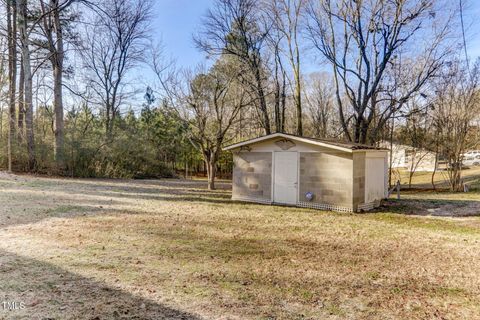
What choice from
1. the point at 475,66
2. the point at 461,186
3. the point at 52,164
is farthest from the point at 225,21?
the point at 461,186

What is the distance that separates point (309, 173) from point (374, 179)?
226 cm

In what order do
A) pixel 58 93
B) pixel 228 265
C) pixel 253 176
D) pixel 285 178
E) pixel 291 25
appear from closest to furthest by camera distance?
pixel 228 265
pixel 285 178
pixel 253 176
pixel 58 93
pixel 291 25

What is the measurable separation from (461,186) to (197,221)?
48.2 feet

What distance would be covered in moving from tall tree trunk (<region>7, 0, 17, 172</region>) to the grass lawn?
26.4 feet

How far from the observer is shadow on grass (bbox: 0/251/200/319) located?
9.30 ft

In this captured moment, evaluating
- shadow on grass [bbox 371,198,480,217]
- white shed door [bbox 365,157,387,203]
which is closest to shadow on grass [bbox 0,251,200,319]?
white shed door [bbox 365,157,387,203]

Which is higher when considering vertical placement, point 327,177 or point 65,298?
point 327,177

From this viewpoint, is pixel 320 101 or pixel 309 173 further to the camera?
pixel 320 101

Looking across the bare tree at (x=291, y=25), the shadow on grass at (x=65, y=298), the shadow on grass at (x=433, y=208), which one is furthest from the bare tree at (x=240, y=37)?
the shadow on grass at (x=65, y=298)

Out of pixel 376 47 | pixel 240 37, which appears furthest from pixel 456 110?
pixel 240 37

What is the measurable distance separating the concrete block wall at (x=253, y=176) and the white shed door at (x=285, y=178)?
0.24 meters

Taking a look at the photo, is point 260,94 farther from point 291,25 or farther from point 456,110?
point 456,110

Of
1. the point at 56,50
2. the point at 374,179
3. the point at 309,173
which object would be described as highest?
the point at 56,50

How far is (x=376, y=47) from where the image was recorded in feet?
51.5
